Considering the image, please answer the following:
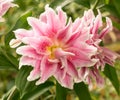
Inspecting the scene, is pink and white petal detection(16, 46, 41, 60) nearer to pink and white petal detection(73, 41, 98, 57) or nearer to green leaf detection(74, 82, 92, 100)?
pink and white petal detection(73, 41, 98, 57)

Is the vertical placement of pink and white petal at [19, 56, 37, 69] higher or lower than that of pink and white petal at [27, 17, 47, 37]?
lower

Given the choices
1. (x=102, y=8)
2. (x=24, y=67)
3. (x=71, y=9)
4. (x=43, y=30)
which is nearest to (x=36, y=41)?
(x=43, y=30)

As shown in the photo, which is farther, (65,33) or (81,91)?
(81,91)

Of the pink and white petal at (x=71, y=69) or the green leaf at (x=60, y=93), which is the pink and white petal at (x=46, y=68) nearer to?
the pink and white petal at (x=71, y=69)

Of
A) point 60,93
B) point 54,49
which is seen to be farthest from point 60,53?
point 60,93

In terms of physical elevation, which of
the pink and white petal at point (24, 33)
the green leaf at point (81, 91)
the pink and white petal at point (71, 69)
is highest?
the pink and white petal at point (24, 33)

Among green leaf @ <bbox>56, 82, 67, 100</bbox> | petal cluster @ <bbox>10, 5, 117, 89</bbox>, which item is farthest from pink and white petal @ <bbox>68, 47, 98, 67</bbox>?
green leaf @ <bbox>56, 82, 67, 100</bbox>

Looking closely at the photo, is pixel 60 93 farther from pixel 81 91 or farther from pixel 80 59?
pixel 80 59

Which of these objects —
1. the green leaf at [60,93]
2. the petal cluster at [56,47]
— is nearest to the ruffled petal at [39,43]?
the petal cluster at [56,47]
